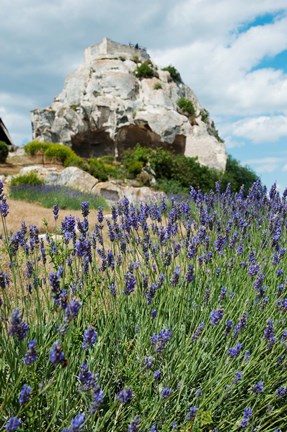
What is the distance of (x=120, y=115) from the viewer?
23.9 metres

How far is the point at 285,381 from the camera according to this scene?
2.02 m

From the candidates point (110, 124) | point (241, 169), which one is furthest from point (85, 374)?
point (110, 124)

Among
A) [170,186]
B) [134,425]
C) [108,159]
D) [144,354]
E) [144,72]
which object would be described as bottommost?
[144,354]

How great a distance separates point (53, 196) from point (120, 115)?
13.9 m

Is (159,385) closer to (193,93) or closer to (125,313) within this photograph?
(125,313)

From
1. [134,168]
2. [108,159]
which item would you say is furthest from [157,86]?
[134,168]

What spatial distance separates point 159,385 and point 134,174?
55.1 feet

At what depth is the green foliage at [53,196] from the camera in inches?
419

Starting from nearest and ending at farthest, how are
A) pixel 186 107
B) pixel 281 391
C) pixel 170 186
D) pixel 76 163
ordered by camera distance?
1. pixel 281 391
2. pixel 170 186
3. pixel 76 163
4. pixel 186 107

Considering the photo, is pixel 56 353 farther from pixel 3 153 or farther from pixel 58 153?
pixel 3 153

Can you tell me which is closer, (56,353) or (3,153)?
(56,353)

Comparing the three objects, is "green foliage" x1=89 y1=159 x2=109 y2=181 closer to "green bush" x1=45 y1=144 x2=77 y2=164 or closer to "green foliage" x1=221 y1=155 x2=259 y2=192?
"green bush" x1=45 y1=144 x2=77 y2=164

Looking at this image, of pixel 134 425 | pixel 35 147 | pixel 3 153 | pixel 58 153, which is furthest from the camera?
pixel 35 147

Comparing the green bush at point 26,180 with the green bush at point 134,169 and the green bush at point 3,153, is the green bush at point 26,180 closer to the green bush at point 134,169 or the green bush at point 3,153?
the green bush at point 134,169
